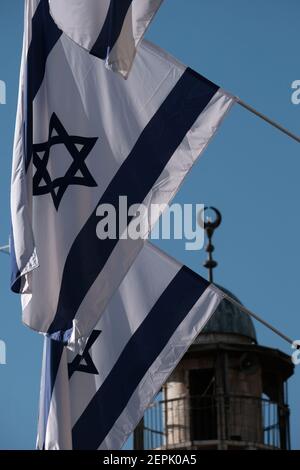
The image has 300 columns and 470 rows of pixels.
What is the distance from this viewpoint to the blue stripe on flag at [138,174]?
20.3m

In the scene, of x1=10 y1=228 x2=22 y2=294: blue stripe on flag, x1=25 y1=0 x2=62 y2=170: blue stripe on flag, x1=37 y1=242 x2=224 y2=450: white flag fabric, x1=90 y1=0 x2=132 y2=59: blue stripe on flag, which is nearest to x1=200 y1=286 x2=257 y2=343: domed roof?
x1=37 y1=242 x2=224 y2=450: white flag fabric

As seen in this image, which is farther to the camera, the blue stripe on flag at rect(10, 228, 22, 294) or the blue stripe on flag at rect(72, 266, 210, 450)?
the blue stripe on flag at rect(72, 266, 210, 450)

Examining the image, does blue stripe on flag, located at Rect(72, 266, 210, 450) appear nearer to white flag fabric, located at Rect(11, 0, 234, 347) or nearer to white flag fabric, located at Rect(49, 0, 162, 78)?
white flag fabric, located at Rect(11, 0, 234, 347)

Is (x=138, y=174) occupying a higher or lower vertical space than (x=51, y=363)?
higher

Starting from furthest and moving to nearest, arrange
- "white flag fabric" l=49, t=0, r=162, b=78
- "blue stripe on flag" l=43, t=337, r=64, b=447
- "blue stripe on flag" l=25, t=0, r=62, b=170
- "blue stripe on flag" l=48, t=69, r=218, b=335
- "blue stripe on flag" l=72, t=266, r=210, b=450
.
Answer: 1. "blue stripe on flag" l=72, t=266, r=210, b=450
2. "blue stripe on flag" l=43, t=337, r=64, b=447
3. "blue stripe on flag" l=25, t=0, r=62, b=170
4. "blue stripe on flag" l=48, t=69, r=218, b=335
5. "white flag fabric" l=49, t=0, r=162, b=78

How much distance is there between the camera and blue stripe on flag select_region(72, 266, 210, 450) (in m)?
21.8

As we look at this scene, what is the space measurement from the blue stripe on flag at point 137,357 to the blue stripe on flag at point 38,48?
279cm

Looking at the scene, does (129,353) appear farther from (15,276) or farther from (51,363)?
(15,276)

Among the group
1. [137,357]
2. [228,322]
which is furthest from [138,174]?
[228,322]

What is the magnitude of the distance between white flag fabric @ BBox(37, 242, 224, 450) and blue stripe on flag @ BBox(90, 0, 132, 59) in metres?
3.36

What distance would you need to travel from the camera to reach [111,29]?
65.7 ft

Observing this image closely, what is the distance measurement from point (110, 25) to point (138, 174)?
1762 millimetres

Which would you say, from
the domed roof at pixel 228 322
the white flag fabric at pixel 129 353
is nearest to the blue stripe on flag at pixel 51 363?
the white flag fabric at pixel 129 353

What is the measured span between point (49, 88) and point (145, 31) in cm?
150
